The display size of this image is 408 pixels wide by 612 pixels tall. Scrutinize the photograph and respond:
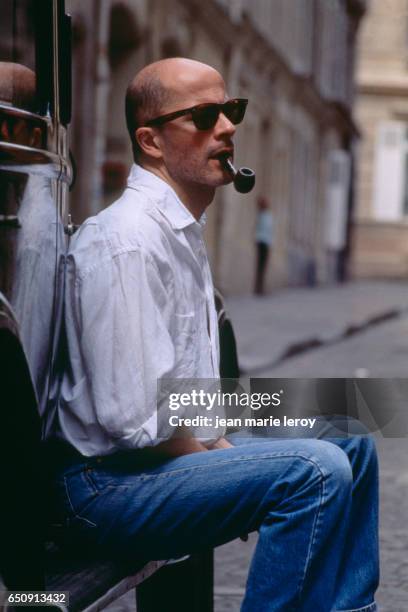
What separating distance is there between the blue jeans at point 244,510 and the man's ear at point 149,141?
498 mm

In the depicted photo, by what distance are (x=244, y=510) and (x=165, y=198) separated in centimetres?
52

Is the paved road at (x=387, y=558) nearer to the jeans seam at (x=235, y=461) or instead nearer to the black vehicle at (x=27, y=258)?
the jeans seam at (x=235, y=461)

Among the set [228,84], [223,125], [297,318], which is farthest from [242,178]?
[297,318]

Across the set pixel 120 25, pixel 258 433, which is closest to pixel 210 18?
pixel 120 25

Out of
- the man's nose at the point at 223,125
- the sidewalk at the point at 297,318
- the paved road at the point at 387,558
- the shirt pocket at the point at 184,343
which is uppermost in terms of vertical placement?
the man's nose at the point at 223,125

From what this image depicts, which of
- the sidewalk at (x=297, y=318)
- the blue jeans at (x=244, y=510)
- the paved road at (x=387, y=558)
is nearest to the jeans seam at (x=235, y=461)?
the blue jeans at (x=244, y=510)

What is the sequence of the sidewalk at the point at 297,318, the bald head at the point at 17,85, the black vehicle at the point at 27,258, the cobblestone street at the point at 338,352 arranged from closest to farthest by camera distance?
1. the black vehicle at the point at 27,258
2. the bald head at the point at 17,85
3. the cobblestone street at the point at 338,352
4. the sidewalk at the point at 297,318

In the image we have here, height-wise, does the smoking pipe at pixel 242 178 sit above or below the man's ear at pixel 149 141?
below

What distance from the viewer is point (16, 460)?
7.38ft

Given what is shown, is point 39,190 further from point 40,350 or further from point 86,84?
point 86,84

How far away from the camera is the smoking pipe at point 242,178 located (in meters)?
2.44

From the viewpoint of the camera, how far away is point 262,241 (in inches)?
725

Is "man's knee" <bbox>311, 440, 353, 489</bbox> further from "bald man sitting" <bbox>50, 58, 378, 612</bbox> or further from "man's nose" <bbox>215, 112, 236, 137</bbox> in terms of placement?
"man's nose" <bbox>215, 112, 236, 137</bbox>

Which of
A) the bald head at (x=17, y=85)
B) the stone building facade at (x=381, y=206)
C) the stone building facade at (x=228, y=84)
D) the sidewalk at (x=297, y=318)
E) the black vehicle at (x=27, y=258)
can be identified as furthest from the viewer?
the stone building facade at (x=381, y=206)
